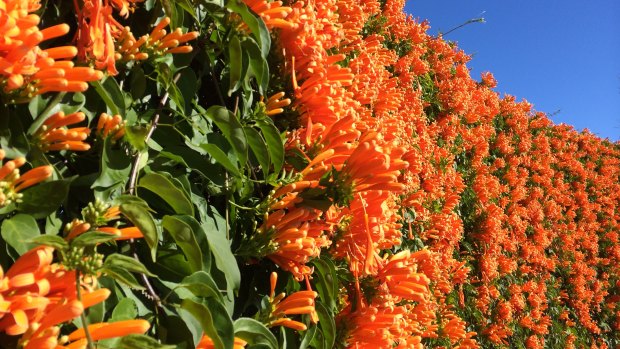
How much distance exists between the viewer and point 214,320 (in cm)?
84

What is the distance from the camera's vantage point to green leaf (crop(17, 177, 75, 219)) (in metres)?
0.74

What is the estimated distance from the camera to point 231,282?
1.01 metres

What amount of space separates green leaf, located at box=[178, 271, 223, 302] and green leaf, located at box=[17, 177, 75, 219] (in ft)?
0.76

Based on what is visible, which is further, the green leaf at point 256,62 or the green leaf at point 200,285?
the green leaf at point 256,62

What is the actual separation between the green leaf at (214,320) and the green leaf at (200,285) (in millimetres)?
22

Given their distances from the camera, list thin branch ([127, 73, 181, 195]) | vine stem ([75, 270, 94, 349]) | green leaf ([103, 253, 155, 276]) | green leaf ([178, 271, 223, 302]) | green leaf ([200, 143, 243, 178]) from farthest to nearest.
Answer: green leaf ([200, 143, 243, 178]) → thin branch ([127, 73, 181, 195]) → green leaf ([178, 271, 223, 302]) → green leaf ([103, 253, 155, 276]) → vine stem ([75, 270, 94, 349])

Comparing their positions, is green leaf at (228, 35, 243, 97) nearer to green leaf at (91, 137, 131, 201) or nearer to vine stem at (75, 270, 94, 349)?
green leaf at (91, 137, 131, 201)

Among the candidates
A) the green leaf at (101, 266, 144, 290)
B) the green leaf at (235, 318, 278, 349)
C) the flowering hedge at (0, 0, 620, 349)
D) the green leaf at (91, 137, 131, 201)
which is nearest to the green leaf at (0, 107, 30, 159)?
the flowering hedge at (0, 0, 620, 349)

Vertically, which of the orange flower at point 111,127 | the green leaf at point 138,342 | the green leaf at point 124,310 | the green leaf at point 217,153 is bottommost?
the green leaf at point 124,310

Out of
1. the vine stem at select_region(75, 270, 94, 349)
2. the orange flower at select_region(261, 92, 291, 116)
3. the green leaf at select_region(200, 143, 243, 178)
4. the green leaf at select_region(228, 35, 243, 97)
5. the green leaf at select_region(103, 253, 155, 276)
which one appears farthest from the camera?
the orange flower at select_region(261, 92, 291, 116)

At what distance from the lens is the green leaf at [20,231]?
696 mm

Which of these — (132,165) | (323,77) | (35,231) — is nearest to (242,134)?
(132,165)

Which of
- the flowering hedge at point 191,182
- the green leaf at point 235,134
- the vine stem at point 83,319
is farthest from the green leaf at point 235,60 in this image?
the vine stem at point 83,319

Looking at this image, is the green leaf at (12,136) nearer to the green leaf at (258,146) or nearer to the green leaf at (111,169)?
the green leaf at (111,169)
